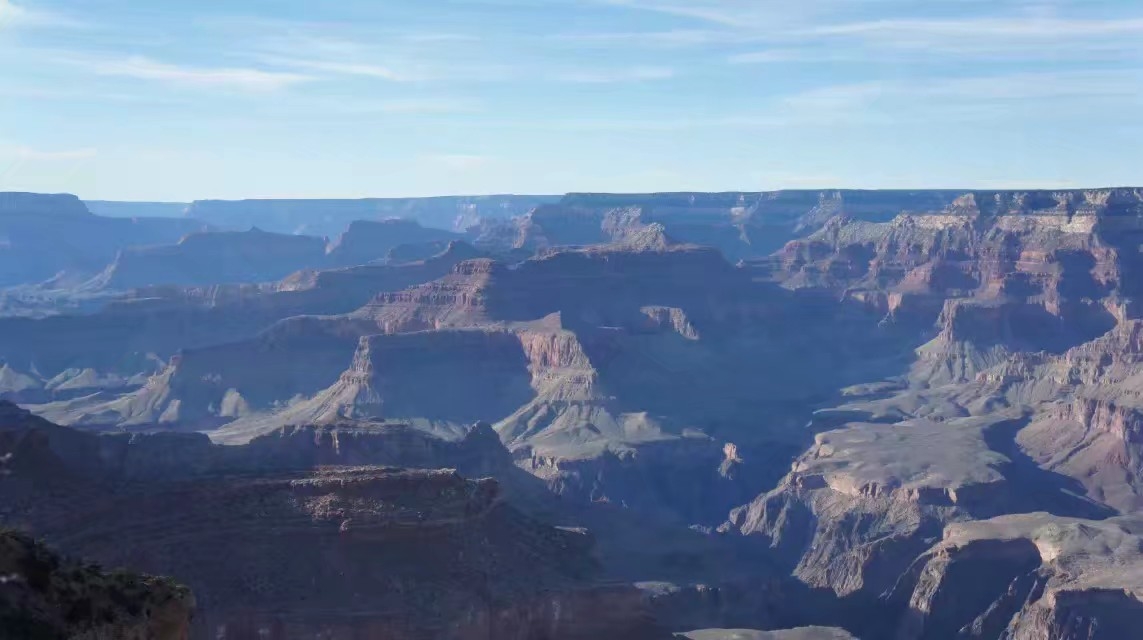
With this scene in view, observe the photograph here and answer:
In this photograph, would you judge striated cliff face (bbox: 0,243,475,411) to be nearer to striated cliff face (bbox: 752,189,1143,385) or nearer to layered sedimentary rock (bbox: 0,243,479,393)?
layered sedimentary rock (bbox: 0,243,479,393)

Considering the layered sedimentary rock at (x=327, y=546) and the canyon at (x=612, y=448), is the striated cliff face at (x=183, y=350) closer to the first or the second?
the canyon at (x=612, y=448)

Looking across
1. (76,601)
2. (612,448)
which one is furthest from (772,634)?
(612,448)

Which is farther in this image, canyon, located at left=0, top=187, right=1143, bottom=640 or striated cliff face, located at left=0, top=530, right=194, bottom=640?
canyon, located at left=0, top=187, right=1143, bottom=640

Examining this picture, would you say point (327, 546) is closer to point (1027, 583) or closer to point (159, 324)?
point (1027, 583)

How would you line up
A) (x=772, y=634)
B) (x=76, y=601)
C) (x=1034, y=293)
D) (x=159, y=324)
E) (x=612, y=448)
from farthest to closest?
(x=1034, y=293), (x=159, y=324), (x=612, y=448), (x=772, y=634), (x=76, y=601)

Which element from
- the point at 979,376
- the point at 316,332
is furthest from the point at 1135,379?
the point at 316,332

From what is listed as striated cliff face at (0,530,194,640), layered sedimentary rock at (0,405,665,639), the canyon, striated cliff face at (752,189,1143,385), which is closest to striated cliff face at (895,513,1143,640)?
the canyon

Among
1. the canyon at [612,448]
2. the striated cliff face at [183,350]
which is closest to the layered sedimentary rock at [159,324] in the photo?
the striated cliff face at [183,350]
